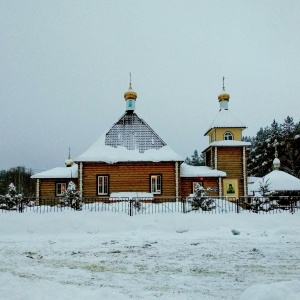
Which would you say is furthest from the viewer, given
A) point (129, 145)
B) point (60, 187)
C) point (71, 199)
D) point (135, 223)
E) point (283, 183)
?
point (283, 183)

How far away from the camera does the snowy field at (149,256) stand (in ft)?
16.9

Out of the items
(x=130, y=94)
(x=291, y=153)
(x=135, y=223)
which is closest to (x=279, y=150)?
(x=291, y=153)

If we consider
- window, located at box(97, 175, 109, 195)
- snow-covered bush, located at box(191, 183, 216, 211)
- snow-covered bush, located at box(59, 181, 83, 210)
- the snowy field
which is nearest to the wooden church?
window, located at box(97, 175, 109, 195)

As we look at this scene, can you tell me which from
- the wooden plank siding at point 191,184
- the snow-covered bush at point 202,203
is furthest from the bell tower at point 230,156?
the snow-covered bush at point 202,203

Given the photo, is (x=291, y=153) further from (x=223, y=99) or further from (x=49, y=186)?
(x=49, y=186)

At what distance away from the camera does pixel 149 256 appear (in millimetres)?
8078

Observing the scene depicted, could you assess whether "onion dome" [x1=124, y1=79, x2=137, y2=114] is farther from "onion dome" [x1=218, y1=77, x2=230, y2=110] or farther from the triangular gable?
"onion dome" [x1=218, y1=77, x2=230, y2=110]

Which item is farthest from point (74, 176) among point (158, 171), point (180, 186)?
point (180, 186)

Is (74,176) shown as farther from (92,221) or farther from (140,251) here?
(140,251)

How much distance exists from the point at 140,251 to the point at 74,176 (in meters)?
15.6

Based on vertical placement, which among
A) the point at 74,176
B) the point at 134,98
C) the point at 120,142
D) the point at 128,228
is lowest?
the point at 128,228

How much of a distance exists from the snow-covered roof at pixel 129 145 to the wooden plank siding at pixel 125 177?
487 mm

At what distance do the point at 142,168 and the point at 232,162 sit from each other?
7599 mm

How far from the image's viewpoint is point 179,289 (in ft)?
17.4
